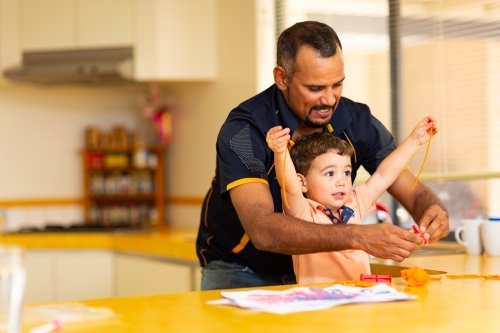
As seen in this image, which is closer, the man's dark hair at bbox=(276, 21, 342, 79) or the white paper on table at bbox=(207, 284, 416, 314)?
the white paper on table at bbox=(207, 284, 416, 314)

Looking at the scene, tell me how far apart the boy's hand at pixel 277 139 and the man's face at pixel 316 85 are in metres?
0.20

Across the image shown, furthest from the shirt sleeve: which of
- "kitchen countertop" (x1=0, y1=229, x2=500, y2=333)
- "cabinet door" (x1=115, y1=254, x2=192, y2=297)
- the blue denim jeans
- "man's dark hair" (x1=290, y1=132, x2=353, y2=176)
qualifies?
"cabinet door" (x1=115, y1=254, x2=192, y2=297)

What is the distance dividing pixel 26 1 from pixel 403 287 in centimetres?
325

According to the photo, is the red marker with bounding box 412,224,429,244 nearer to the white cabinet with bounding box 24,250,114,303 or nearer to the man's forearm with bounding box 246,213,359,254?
the man's forearm with bounding box 246,213,359,254

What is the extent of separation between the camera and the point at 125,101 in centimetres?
498

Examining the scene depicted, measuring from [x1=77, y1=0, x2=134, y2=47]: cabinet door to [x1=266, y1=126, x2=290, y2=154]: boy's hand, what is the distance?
94.9 inches

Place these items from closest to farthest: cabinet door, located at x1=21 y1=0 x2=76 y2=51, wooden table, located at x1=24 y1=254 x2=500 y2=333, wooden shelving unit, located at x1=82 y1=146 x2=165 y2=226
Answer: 1. wooden table, located at x1=24 y1=254 x2=500 y2=333
2. cabinet door, located at x1=21 y1=0 x2=76 y2=51
3. wooden shelving unit, located at x1=82 y1=146 x2=165 y2=226

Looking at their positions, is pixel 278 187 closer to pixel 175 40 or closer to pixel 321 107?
pixel 321 107

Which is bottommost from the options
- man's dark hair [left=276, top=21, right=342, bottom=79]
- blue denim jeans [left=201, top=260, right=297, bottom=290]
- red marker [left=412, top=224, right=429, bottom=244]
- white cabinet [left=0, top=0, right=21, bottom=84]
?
blue denim jeans [left=201, top=260, right=297, bottom=290]

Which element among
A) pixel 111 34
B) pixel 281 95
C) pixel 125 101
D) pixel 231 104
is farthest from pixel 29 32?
pixel 281 95

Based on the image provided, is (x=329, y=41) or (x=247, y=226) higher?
(x=329, y=41)

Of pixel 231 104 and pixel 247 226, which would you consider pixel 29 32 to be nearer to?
pixel 231 104

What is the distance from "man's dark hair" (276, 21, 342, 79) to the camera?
86.8 inches

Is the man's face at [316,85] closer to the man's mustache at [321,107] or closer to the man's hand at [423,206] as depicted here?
the man's mustache at [321,107]
